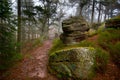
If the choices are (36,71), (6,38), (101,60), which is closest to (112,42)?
(101,60)

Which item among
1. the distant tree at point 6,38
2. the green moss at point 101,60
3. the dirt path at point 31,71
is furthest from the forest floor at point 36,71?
the distant tree at point 6,38

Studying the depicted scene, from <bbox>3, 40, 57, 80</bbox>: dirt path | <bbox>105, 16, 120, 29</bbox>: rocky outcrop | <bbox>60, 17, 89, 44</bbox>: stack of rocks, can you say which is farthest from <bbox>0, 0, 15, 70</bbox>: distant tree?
<bbox>105, 16, 120, 29</bbox>: rocky outcrop

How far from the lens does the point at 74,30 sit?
32.9ft

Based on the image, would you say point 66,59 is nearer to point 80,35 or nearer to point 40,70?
point 40,70

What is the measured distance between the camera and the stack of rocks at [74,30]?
9.85 meters

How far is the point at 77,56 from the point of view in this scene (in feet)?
24.9

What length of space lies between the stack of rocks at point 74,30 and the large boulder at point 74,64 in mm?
2010

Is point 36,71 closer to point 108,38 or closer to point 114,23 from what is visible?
point 108,38

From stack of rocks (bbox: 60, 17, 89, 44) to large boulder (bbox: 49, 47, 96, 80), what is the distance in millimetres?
2010

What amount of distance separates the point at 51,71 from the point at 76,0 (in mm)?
19482

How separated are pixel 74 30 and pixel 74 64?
128 inches

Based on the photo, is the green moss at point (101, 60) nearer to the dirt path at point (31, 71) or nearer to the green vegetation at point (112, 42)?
the green vegetation at point (112, 42)

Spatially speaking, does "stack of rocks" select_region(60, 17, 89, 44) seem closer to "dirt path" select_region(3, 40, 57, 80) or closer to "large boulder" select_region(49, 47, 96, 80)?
"large boulder" select_region(49, 47, 96, 80)

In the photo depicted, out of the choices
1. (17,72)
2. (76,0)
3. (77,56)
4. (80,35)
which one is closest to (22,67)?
(17,72)
